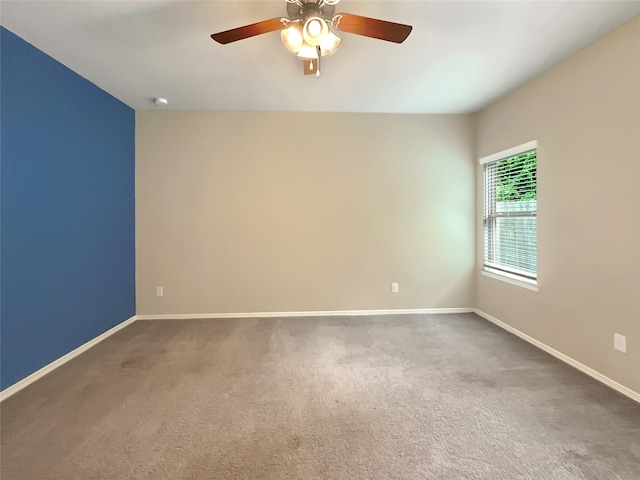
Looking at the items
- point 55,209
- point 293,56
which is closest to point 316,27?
point 293,56

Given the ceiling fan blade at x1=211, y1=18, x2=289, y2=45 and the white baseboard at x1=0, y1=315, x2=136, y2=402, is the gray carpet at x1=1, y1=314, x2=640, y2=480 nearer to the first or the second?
the white baseboard at x1=0, y1=315, x2=136, y2=402

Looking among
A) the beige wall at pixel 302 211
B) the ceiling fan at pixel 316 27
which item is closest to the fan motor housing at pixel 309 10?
the ceiling fan at pixel 316 27

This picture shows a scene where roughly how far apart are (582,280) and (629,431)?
110 cm

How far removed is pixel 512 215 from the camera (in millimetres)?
3281

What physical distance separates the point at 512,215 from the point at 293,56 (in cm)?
277

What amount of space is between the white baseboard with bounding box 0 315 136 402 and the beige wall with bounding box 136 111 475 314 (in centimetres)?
59

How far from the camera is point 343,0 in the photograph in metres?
1.80

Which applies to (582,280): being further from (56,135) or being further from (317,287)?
(56,135)

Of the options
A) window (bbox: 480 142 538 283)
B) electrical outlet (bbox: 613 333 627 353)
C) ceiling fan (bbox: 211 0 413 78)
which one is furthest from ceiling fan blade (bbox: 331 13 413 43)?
electrical outlet (bbox: 613 333 627 353)

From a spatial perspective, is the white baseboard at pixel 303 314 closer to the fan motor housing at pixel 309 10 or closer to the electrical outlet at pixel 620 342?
the electrical outlet at pixel 620 342

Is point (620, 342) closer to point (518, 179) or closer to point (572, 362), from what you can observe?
point (572, 362)

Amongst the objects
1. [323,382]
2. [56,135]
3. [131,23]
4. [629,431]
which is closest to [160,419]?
[323,382]

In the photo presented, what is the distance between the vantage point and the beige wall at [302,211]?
3688 mm

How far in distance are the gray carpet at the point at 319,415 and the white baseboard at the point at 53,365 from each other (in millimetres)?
66
